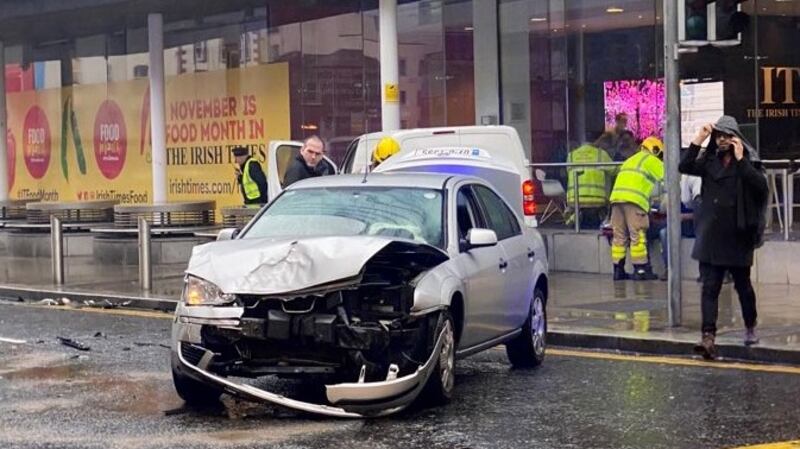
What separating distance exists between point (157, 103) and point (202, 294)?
55.3 ft

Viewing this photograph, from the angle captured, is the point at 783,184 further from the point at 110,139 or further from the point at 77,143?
the point at 77,143

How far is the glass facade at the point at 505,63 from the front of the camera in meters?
20.0

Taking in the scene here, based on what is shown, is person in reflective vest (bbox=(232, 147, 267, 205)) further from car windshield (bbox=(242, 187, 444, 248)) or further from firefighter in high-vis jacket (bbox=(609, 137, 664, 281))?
car windshield (bbox=(242, 187, 444, 248))

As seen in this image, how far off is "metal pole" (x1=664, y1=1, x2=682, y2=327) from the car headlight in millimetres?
5123

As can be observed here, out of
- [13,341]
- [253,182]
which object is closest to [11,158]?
[253,182]

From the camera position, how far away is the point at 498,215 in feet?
34.6

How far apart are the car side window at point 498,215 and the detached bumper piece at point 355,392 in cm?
203

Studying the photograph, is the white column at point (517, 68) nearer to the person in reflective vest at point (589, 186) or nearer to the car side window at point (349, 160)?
the person in reflective vest at point (589, 186)

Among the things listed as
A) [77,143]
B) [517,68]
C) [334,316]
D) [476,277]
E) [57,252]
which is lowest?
[57,252]

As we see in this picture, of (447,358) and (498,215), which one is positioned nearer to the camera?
(447,358)

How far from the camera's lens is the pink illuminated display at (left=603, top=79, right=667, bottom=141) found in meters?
19.8

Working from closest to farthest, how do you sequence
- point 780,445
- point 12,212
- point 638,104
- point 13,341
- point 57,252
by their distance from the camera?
point 780,445
point 13,341
point 57,252
point 638,104
point 12,212

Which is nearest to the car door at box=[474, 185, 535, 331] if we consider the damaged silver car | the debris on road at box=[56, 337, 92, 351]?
the damaged silver car

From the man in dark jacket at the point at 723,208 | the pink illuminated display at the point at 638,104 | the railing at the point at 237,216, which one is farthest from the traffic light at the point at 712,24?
the railing at the point at 237,216
